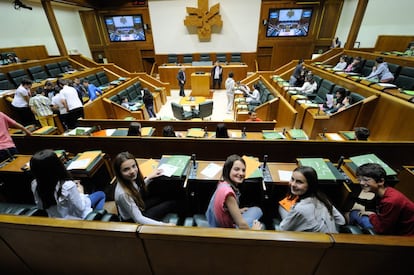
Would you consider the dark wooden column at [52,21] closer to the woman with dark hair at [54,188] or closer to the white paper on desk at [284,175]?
the woman with dark hair at [54,188]

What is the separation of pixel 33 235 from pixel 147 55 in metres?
10.3

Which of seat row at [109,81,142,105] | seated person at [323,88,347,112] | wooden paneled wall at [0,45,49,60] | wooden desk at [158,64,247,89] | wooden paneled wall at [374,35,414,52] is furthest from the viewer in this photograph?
wooden desk at [158,64,247,89]

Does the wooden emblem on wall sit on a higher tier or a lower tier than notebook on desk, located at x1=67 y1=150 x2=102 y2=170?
higher

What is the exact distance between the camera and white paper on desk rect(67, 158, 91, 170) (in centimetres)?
205

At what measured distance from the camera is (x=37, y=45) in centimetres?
796

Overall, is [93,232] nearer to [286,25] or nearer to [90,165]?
[90,165]

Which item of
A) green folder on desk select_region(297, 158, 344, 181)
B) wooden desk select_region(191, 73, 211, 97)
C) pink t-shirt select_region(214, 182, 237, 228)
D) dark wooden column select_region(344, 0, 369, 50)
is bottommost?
wooden desk select_region(191, 73, 211, 97)

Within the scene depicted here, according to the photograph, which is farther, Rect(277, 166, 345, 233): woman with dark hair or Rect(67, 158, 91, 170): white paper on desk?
Rect(67, 158, 91, 170): white paper on desk

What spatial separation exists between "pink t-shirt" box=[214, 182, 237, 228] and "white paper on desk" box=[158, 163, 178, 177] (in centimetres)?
64

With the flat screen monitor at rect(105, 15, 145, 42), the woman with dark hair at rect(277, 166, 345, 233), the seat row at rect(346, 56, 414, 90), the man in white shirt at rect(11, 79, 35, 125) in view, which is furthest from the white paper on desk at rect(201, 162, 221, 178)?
the flat screen monitor at rect(105, 15, 145, 42)

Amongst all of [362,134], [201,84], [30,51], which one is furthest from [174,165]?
[30,51]

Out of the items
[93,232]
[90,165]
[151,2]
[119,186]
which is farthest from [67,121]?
[151,2]

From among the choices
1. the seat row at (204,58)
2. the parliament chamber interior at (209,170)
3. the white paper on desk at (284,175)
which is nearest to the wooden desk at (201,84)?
the parliament chamber interior at (209,170)

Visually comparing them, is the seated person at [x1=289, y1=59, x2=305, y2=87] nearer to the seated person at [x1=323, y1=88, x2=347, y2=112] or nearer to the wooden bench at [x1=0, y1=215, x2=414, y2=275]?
the seated person at [x1=323, y1=88, x2=347, y2=112]
